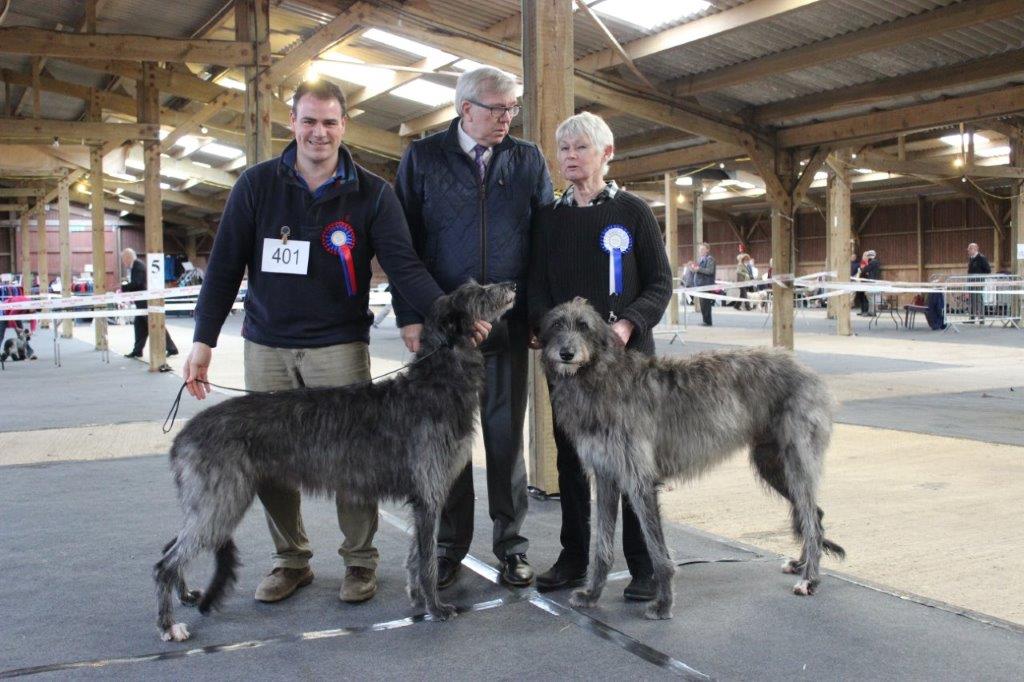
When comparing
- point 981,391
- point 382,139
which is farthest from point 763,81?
point 382,139

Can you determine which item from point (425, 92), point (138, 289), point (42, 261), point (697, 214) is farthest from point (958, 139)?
point (42, 261)

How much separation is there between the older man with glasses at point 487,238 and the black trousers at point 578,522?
0.21m

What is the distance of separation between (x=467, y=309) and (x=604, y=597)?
122cm

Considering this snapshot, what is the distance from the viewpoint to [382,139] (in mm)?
16969

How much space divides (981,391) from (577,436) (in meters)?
7.32

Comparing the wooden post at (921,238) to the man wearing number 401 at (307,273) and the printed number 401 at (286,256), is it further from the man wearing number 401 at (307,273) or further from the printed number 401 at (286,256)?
the printed number 401 at (286,256)

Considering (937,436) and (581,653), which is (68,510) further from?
(937,436)

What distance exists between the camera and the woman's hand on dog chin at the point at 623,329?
3.20 metres

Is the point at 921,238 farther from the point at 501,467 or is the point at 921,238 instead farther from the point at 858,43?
the point at 501,467

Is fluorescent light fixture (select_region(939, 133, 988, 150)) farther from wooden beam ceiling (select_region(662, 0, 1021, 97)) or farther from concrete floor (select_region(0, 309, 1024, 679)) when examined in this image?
concrete floor (select_region(0, 309, 1024, 679))

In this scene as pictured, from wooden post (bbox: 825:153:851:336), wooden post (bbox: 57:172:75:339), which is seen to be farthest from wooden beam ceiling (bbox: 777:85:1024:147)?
wooden post (bbox: 57:172:75:339)

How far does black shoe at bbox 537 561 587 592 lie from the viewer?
11.4 ft

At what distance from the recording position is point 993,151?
21.3m

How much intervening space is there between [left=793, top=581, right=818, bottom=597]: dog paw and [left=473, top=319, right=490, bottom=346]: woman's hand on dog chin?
1.50 meters
